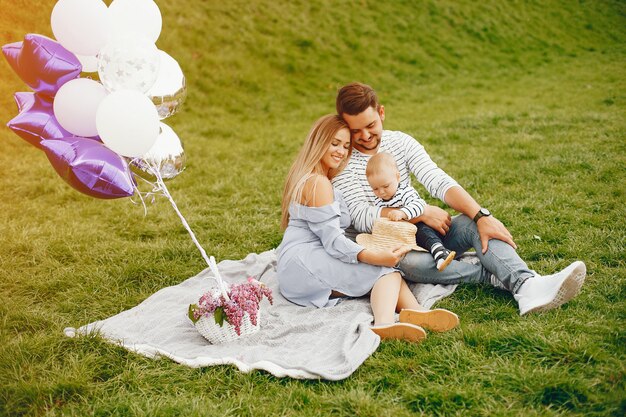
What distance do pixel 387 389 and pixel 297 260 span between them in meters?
1.21

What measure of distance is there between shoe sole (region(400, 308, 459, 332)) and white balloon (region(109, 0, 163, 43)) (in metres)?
2.40

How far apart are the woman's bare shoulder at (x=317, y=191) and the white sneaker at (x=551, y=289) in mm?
→ 1408

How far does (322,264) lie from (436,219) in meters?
0.93

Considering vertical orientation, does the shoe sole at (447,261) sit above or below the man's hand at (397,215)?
below

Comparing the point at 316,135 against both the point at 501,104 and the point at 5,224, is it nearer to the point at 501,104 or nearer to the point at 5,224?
the point at 5,224

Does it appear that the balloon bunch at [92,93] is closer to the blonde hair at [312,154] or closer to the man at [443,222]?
the blonde hair at [312,154]

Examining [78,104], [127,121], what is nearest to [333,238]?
[127,121]

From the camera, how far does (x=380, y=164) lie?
13.2 feet

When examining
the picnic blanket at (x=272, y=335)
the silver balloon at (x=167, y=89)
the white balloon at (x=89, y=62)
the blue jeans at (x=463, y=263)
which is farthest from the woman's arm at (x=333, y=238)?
the white balloon at (x=89, y=62)

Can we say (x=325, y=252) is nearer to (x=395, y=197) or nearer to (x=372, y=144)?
(x=395, y=197)

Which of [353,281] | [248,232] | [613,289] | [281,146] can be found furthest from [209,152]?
[613,289]

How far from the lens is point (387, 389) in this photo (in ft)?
9.57

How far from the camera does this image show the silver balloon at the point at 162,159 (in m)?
3.59

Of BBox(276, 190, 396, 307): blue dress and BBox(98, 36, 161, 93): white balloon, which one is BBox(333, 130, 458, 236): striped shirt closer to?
BBox(276, 190, 396, 307): blue dress
